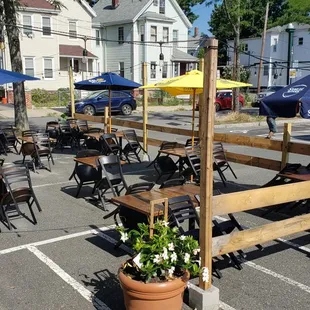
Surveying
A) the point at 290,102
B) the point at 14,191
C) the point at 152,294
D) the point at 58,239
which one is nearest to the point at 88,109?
the point at 14,191

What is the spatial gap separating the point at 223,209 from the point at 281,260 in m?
1.87

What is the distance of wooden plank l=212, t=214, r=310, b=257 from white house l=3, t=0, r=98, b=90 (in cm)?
2832

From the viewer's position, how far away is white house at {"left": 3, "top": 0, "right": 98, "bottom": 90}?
108 feet

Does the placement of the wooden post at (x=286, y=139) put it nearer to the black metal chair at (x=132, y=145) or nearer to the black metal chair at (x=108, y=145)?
the black metal chair at (x=132, y=145)

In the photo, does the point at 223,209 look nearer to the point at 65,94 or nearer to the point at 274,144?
the point at 274,144

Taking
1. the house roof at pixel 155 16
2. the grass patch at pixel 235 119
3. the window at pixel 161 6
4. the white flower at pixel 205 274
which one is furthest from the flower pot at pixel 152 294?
the window at pixel 161 6

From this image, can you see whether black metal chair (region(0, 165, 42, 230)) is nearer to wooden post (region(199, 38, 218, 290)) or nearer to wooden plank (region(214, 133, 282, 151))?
wooden post (region(199, 38, 218, 290))

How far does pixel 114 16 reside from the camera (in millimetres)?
40812

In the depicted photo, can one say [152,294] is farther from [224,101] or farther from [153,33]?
[153,33]

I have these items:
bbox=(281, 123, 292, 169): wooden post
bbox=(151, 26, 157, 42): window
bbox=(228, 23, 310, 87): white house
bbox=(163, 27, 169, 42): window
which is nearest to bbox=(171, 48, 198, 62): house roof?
bbox=(163, 27, 169, 42): window

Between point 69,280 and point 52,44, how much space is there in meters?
31.9

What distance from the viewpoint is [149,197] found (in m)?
Answer: 5.67

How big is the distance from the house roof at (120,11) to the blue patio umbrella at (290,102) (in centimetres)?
3414

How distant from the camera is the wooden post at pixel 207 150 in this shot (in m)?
3.69
